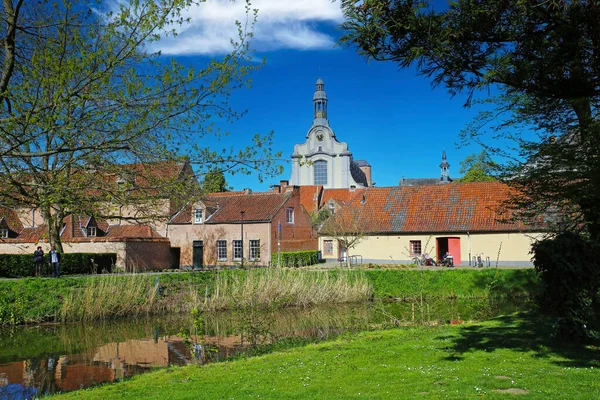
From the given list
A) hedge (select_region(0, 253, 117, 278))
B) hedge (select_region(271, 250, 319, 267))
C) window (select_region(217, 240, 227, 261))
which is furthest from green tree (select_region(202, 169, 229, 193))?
window (select_region(217, 240, 227, 261))

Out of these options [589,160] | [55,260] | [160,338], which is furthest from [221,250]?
→ [589,160]

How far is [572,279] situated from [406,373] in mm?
3441

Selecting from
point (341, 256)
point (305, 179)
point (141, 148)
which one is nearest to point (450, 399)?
point (141, 148)

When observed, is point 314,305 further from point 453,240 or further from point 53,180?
point 453,240

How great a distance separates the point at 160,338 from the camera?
13625 mm

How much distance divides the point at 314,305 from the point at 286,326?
11.3 feet

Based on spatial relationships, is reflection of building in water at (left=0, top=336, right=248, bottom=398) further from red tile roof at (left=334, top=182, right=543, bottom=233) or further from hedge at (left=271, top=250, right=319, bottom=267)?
red tile roof at (left=334, top=182, right=543, bottom=233)

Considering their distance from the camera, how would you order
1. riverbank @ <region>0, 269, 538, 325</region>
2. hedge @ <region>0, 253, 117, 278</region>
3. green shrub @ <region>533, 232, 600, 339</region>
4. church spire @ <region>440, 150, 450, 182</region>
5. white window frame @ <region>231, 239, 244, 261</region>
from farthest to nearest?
church spire @ <region>440, 150, 450, 182</region> → white window frame @ <region>231, 239, 244, 261</region> → hedge @ <region>0, 253, 117, 278</region> → riverbank @ <region>0, 269, 538, 325</region> → green shrub @ <region>533, 232, 600, 339</region>

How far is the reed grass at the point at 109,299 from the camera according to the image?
53.9 feet

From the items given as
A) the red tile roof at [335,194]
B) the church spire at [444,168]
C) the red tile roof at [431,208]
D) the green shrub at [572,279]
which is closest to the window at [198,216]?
the red tile roof at [431,208]

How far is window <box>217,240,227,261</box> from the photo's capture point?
3600cm

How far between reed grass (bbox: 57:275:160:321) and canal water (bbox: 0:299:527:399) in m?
0.48

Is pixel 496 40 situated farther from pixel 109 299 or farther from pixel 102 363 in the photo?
pixel 109 299

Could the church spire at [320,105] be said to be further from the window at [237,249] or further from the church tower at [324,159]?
the window at [237,249]
